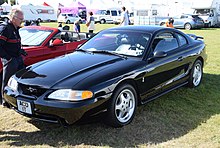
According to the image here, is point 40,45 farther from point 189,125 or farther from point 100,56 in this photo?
point 189,125

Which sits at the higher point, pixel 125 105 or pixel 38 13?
pixel 38 13

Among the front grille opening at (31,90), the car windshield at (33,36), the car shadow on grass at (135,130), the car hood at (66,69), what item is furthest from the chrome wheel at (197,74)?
the car windshield at (33,36)

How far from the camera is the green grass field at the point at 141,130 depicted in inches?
147

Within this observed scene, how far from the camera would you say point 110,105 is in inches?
151

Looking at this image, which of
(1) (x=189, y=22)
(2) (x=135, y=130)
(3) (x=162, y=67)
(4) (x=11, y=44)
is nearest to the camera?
(2) (x=135, y=130)

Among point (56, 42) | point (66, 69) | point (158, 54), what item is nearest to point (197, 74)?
point (158, 54)

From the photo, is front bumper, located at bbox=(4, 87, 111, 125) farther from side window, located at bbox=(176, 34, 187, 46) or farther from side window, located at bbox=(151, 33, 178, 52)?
side window, located at bbox=(176, 34, 187, 46)

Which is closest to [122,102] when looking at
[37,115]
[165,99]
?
[37,115]

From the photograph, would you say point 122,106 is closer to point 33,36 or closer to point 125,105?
point 125,105

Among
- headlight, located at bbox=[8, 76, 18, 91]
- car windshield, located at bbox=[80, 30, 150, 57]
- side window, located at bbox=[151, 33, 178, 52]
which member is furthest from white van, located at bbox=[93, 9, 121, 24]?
headlight, located at bbox=[8, 76, 18, 91]

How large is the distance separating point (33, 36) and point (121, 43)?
291cm

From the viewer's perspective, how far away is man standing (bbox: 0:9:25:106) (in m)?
4.29

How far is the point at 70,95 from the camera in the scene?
11.8 ft

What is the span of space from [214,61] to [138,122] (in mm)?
5499
